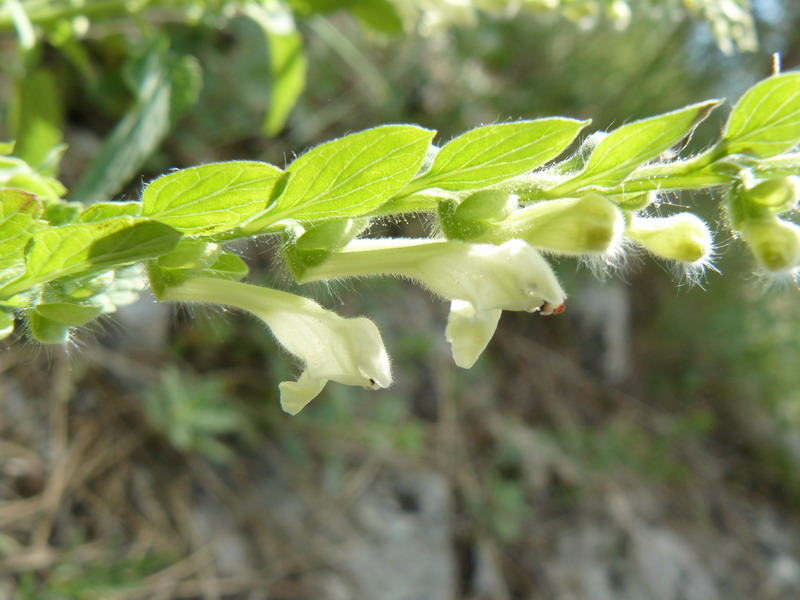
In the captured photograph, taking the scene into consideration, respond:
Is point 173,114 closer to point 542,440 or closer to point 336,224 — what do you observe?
point 336,224

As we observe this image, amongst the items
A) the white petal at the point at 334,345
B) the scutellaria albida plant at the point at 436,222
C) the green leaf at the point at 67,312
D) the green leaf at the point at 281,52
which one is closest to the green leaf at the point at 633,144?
the scutellaria albida plant at the point at 436,222

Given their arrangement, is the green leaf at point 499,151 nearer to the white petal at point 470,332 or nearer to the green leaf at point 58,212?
the white petal at point 470,332

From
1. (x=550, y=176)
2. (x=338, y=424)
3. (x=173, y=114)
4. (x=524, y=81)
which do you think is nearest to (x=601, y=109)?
(x=524, y=81)

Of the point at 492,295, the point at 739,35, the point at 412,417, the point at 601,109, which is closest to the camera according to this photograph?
the point at 492,295

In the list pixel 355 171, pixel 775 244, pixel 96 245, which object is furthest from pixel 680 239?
pixel 96 245

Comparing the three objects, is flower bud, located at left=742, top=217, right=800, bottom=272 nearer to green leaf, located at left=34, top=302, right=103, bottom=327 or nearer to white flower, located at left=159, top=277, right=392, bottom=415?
white flower, located at left=159, top=277, right=392, bottom=415

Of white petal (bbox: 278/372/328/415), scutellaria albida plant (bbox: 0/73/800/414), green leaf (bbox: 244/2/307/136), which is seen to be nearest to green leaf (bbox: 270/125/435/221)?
scutellaria albida plant (bbox: 0/73/800/414)

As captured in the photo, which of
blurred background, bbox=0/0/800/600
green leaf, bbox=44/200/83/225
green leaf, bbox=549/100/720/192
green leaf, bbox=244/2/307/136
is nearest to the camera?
green leaf, bbox=549/100/720/192
